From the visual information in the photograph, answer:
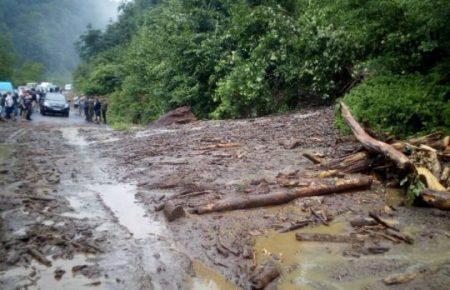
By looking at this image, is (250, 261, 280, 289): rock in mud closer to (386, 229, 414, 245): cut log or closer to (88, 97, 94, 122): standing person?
(386, 229, 414, 245): cut log

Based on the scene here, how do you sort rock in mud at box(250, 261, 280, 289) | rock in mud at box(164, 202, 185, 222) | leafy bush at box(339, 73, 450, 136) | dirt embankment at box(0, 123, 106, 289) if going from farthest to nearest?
leafy bush at box(339, 73, 450, 136)
rock in mud at box(164, 202, 185, 222)
dirt embankment at box(0, 123, 106, 289)
rock in mud at box(250, 261, 280, 289)

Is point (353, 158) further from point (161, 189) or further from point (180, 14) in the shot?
point (180, 14)

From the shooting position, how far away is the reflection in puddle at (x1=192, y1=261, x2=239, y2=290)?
4676 millimetres

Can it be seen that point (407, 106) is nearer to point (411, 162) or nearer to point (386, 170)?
point (386, 170)

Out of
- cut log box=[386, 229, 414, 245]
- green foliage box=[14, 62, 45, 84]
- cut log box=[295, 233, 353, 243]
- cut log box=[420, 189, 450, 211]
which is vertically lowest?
cut log box=[295, 233, 353, 243]

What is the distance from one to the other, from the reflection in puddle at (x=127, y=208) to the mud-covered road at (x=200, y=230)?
0.9 inches

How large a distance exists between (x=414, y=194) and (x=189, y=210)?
11.2 ft

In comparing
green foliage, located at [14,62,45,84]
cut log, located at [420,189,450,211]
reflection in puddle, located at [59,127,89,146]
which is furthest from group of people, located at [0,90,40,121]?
green foliage, located at [14,62,45,84]

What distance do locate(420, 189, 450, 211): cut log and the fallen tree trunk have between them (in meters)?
1.11

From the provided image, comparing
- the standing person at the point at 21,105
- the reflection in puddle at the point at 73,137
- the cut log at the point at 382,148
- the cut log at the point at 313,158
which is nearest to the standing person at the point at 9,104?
the standing person at the point at 21,105

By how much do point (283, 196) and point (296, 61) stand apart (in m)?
11.6

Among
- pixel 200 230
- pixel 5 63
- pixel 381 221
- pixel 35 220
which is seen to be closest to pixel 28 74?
pixel 5 63

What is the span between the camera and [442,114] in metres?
9.49

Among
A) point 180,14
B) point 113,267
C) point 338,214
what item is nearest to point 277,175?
point 338,214
